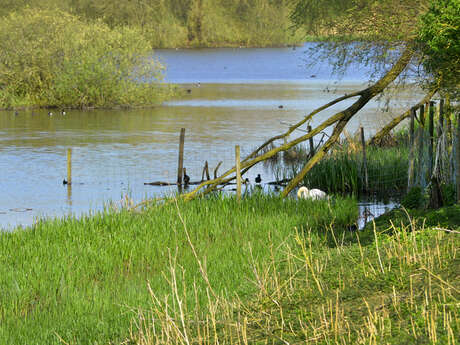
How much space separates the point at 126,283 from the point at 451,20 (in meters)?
6.49

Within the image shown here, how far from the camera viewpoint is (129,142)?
3812cm

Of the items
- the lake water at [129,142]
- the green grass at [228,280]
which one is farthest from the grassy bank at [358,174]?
the green grass at [228,280]

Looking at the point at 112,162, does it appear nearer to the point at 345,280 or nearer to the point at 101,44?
the point at 101,44

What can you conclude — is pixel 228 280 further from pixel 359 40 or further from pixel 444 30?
pixel 359 40

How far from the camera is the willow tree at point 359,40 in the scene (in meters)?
18.0

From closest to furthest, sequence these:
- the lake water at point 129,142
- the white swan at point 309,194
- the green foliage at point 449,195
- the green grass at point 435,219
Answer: the green grass at point 435,219 → the green foliage at point 449,195 → the white swan at point 309,194 → the lake water at point 129,142

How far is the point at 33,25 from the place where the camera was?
52562 mm

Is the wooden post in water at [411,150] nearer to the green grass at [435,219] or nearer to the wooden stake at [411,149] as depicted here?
the wooden stake at [411,149]

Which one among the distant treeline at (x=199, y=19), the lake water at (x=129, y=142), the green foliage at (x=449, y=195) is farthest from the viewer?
the distant treeline at (x=199, y=19)

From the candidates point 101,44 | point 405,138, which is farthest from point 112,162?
point 101,44

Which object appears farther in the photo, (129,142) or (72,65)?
(72,65)

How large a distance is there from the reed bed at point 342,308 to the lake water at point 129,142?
24.5 ft

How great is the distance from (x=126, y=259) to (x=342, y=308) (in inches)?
225

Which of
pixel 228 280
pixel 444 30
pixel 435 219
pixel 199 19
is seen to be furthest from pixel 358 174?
pixel 199 19
